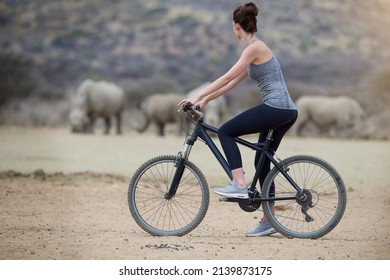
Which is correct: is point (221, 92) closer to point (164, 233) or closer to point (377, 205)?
point (164, 233)

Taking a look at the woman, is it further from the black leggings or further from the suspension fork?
the suspension fork

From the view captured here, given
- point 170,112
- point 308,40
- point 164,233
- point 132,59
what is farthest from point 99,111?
point 164,233

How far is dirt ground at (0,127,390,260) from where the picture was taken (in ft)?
21.6

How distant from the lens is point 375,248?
6922 mm

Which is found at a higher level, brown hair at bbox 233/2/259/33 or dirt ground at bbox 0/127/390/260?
brown hair at bbox 233/2/259/33

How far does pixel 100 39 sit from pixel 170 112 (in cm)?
1614

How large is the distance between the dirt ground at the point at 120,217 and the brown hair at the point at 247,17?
69.7 inches

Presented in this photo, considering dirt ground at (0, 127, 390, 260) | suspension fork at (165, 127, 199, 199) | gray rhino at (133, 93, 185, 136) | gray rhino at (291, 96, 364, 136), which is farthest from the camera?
gray rhino at (133, 93, 185, 136)

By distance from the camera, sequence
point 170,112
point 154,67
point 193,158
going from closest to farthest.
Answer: point 193,158 → point 170,112 → point 154,67

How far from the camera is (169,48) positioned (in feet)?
128

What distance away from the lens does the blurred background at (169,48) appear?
3102cm

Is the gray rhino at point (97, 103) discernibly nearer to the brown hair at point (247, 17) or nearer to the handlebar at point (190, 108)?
Answer: the handlebar at point (190, 108)

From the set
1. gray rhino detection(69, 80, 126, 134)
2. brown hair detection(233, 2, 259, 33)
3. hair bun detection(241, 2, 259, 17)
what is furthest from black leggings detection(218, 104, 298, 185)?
gray rhino detection(69, 80, 126, 134)

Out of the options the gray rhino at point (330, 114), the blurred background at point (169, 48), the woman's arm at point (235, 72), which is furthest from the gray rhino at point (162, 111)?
the woman's arm at point (235, 72)
